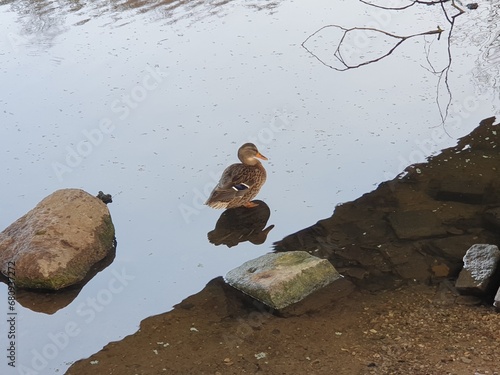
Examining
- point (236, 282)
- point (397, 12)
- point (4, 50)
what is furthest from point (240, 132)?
point (4, 50)

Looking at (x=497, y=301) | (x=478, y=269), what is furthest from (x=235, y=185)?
(x=497, y=301)

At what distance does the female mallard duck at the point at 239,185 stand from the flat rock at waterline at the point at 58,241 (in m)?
1.03

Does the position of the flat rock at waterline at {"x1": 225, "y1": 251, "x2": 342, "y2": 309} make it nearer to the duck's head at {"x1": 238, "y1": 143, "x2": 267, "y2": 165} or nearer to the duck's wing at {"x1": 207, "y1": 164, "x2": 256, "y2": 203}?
the duck's wing at {"x1": 207, "y1": 164, "x2": 256, "y2": 203}

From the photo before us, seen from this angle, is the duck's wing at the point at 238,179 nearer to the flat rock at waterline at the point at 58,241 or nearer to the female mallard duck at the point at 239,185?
the female mallard duck at the point at 239,185

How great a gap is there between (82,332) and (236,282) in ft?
4.00

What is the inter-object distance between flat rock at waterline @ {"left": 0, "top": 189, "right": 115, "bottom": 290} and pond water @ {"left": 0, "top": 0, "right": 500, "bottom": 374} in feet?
0.56

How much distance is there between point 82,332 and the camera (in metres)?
5.41

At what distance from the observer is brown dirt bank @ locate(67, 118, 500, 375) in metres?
4.71

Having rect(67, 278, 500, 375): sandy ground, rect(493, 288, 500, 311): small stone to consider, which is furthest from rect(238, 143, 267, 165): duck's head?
rect(493, 288, 500, 311): small stone

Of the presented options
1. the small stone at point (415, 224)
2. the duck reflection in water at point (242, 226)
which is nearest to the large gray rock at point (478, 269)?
the small stone at point (415, 224)

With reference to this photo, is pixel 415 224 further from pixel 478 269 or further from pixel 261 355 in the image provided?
pixel 261 355

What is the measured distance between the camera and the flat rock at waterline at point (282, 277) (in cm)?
546

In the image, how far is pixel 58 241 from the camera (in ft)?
19.8

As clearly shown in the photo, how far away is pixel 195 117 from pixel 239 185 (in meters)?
2.00
